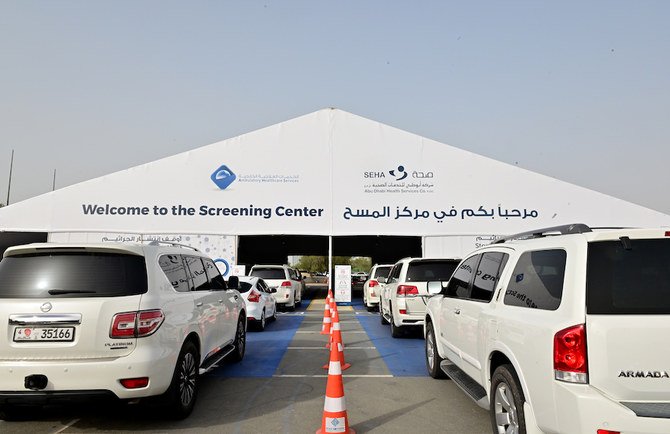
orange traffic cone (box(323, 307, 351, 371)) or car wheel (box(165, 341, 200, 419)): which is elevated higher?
orange traffic cone (box(323, 307, 351, 371))

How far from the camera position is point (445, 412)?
5512 millimetres

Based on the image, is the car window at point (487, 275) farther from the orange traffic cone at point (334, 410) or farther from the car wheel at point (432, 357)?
the car wheel at point (432, 357)

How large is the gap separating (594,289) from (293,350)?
7312 mm

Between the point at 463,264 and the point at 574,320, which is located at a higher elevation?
the point at 463,264

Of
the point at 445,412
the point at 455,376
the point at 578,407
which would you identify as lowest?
the point at 445,412

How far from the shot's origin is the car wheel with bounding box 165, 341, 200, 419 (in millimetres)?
4910

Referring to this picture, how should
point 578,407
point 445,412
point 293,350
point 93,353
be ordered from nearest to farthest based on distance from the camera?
point 578,407
point 93,353
point 445,412
point 293,350

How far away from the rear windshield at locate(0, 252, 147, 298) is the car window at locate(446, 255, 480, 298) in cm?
351

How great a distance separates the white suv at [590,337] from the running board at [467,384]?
518mm

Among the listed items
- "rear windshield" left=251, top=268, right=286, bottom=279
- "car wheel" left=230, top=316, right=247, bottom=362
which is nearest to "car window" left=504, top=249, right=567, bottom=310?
"car wheel" left=230, top=316, right=247, bottom=362

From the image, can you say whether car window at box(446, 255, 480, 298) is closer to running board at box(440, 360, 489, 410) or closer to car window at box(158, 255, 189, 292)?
running board at box(440, 360, 489, 410)

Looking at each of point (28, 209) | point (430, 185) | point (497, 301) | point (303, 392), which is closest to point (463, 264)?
point (497, 301)

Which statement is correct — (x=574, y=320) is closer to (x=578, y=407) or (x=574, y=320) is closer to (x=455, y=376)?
(x=578, y=407)

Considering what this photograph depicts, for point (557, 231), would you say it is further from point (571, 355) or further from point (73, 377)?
point (73, 377)
